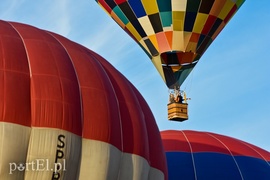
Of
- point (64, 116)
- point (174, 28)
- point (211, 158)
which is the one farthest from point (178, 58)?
point (64, 116)

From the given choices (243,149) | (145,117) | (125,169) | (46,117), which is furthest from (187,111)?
(46,117)

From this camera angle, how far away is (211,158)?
15.7 m

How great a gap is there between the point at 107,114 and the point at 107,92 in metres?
0.41

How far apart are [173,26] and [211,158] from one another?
123 inches

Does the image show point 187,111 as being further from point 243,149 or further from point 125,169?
point 125,169

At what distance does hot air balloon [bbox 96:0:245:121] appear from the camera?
16.1m

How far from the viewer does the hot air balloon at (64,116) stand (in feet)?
31.5

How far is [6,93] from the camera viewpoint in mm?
9648

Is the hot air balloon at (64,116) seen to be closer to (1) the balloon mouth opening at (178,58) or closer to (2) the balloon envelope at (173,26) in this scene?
(2) the balloon envelope at (173,26)

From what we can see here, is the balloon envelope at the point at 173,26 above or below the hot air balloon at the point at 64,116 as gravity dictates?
above

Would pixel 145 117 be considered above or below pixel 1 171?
above

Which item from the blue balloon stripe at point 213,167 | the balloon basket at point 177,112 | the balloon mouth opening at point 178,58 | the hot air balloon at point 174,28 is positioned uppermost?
the hot air balloon at point 174,28

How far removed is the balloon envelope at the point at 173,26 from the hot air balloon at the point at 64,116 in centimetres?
497

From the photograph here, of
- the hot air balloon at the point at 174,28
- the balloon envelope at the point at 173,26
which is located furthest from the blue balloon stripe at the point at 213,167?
the balloon envelope at the point at 173,26
